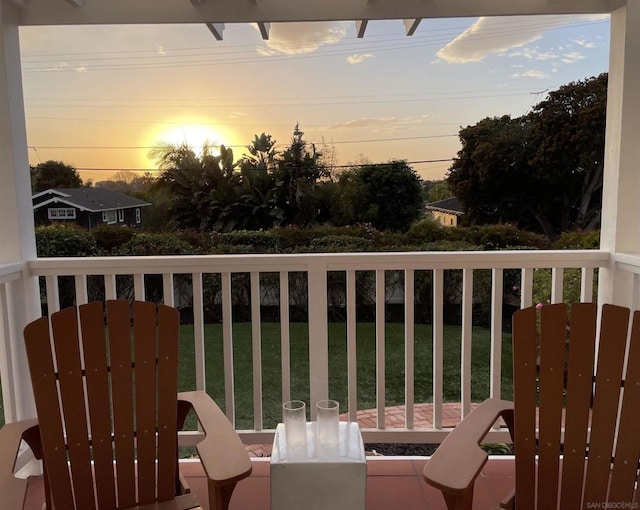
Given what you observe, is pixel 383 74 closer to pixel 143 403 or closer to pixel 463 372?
pixel 463 372

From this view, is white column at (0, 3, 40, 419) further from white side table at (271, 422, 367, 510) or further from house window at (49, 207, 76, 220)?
white side table at (271, 422, 367, 510)

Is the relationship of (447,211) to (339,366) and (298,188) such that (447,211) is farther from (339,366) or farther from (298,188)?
(339,366)

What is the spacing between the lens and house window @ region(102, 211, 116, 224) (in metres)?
3.28

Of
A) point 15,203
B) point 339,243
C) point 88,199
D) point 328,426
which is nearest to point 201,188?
point 88,199

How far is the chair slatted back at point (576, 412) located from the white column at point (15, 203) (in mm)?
2296

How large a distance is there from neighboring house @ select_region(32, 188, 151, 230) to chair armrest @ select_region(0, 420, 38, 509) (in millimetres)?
1852

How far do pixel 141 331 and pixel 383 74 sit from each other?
9.27ft

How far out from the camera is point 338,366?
14.2ft

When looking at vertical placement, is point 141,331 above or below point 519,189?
below

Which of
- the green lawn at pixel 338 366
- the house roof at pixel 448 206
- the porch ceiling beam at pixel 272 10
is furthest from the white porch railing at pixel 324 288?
the green lawn at pixel 338 366

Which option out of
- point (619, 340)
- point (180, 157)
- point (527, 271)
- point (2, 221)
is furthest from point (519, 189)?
point (2, 221)

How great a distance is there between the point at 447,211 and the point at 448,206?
0.12 feet

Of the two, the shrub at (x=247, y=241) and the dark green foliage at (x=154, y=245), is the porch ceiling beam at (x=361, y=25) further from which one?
the dark green foliage at (x=154, y=245)

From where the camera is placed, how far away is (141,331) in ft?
5.89
